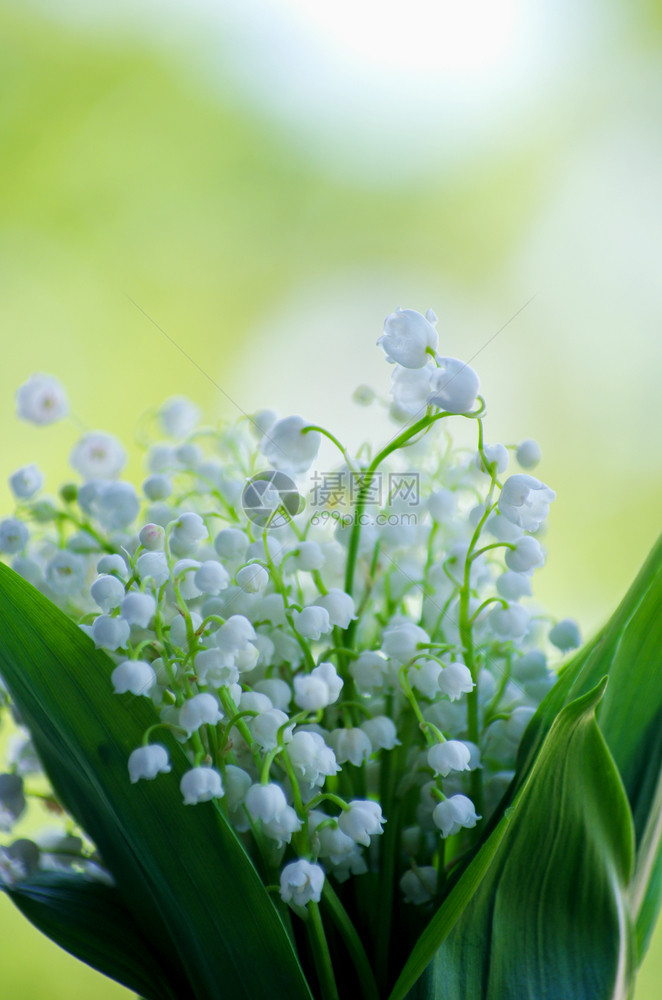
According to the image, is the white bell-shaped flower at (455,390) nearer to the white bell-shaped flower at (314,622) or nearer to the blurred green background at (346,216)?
the white bell-shaped flower at (314,622)

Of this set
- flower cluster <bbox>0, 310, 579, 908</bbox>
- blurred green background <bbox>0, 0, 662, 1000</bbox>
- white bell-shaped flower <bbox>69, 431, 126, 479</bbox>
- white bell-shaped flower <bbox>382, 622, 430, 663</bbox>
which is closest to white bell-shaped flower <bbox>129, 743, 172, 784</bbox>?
→ flower cluster <bbox>0, 310, 579, 908</bbox>

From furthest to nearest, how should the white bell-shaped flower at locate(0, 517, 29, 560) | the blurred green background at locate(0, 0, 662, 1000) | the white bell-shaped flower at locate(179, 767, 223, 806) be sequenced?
the blurred green background at locate(0, 0, 662, 1000) < the white bell-shaped flower at locate(0, 517, 29, 560) < the white bell-shaped flower at locate(179, 767, 223, 806)

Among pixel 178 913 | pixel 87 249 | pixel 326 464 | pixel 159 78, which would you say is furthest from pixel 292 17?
pixel 178 913

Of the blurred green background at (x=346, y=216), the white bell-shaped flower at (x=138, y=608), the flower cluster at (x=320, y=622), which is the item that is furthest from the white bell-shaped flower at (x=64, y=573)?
the blurred green background at (x=346, y=216)

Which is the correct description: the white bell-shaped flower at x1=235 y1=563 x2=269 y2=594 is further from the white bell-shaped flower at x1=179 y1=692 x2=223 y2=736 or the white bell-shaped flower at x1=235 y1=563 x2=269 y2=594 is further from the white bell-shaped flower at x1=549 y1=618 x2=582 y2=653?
the white bell-shaped flower at x1=549 y1=618 x2=582 y2=653

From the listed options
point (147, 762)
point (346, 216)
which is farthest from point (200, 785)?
point (346, 216)

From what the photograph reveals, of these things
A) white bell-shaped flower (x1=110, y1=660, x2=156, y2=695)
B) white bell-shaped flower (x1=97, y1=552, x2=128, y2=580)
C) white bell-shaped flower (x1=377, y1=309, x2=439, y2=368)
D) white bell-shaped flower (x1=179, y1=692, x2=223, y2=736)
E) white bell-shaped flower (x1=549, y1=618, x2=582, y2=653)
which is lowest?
white bell-shaped flower (x1=110, y1=660, x2=156, y2=695)

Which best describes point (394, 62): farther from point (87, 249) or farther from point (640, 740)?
point (640, 740)
